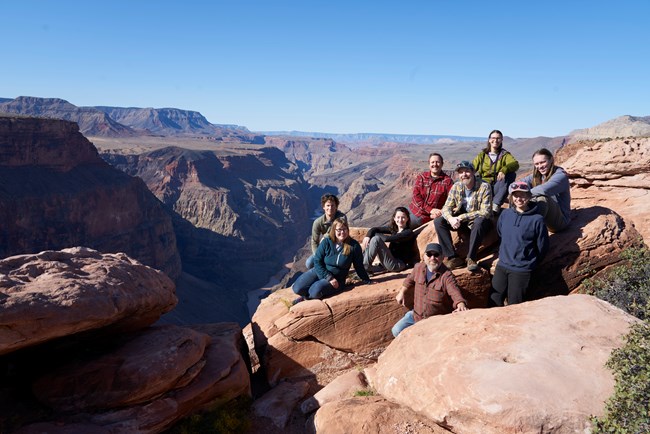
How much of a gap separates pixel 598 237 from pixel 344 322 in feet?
17.2

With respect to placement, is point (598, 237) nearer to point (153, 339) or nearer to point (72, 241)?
point (153, 339)

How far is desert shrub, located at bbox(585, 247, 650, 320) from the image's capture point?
6.82 metres

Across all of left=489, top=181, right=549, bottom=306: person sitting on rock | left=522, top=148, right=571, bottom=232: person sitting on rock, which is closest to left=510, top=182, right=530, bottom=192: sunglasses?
left=489, top=181, right=549, bottom=306: person sitting on rock

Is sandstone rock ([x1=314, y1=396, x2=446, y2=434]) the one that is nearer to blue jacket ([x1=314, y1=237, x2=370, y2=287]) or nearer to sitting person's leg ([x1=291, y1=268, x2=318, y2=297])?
blue jacket ([x1=314, y1=237, x2=370, y2=287])

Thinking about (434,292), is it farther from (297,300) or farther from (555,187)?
(297,300)

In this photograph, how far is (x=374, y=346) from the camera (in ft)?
27.3

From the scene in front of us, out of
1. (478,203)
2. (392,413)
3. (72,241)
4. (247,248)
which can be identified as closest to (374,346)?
(392,413)

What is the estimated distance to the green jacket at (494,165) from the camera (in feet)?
28.0

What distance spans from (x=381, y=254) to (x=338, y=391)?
306 centimetres

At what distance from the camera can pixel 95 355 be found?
6.38m

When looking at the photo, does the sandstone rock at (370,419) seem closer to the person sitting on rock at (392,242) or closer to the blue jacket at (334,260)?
the blue jacket at (334,260)

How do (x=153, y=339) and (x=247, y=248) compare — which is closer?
(x=153, y=339)

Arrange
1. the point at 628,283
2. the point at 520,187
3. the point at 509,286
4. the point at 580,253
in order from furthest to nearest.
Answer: the point at 580,253 → the point at 628,283 → the point at 509,286 → the point at 520,187

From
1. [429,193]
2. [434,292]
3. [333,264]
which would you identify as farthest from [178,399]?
[429,193]
